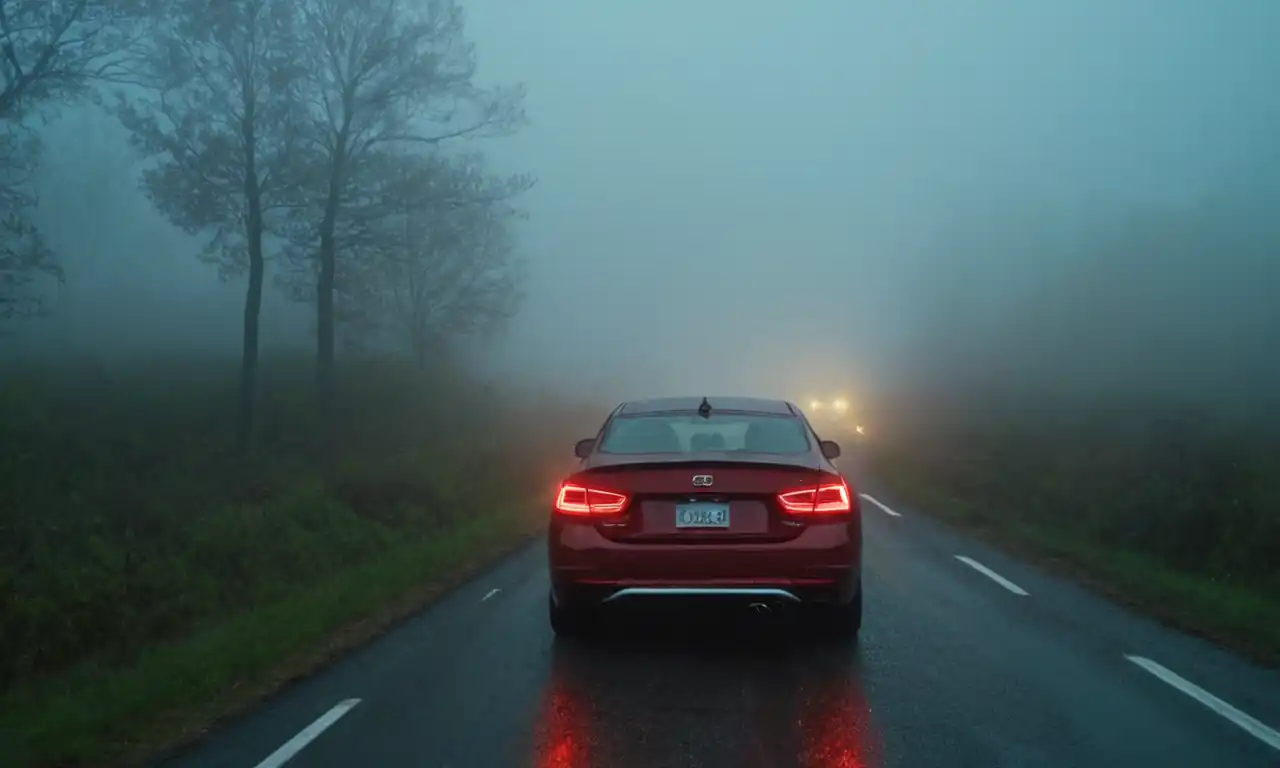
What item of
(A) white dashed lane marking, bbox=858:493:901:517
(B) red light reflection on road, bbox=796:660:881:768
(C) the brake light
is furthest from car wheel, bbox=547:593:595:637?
(A) white dashed lane marking, bbox=858:493:901:517

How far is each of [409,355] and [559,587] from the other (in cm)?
3370

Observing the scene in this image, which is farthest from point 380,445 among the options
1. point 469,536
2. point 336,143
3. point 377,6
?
point 469,536

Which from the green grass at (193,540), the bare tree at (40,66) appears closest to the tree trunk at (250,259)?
the green grass at (193,540)

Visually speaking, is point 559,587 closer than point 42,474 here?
Yes

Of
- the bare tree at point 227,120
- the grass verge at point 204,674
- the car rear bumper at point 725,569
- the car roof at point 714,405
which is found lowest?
the grass verge at point 204,674

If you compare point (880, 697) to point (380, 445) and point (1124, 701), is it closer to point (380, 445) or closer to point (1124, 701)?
point (1124, 701)

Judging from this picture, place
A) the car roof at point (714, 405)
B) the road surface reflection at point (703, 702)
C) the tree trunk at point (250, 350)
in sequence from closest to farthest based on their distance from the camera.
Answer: the road surface reflection at point (703, 702), the car roof at point (714, 405), the tree trunk at point (250, 350)

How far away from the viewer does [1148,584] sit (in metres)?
10.7

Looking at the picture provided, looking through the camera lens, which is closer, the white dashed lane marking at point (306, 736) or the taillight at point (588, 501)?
the white dashed lane marking at point (306, 736)

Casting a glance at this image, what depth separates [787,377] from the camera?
6725 centimetres

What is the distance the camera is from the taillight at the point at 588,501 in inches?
300

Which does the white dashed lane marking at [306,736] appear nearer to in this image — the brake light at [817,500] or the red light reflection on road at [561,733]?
the red light reflection on road at [561,733]

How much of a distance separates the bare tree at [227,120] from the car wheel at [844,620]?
15.1 meters

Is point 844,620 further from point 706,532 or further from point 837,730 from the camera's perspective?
point 837,730
